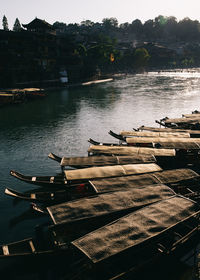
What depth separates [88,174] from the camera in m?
20.3

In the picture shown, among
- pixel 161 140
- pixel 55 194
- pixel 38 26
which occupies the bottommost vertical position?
pixel 55 194

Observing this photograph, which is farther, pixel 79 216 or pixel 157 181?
pixel 157 181

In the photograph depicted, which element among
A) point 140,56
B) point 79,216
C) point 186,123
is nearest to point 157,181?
point 79,216

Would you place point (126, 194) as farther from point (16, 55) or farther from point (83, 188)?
point (16, 55)

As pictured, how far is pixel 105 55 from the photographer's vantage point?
476 ft

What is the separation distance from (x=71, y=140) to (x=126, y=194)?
25.9 meters

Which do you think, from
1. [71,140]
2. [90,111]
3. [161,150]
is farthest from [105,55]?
[161,150]

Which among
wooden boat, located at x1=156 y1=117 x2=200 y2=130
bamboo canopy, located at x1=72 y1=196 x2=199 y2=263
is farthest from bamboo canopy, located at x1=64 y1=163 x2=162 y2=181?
wooden boat, located at x1=156 y1=117 x2=200 y2=130

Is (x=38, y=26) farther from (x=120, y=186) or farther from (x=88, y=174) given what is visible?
(x=120, y=186)

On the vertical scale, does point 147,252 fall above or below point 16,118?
below

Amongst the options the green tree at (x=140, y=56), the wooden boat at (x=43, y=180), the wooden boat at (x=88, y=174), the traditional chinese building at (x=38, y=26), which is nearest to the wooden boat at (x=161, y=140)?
the wooden boat at (x=88, y=174)

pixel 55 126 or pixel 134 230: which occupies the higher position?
pixel 55 126

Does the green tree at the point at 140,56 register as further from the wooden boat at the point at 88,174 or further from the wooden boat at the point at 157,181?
the wooden boat at the point at 157,181

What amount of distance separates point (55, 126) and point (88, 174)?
104ft
